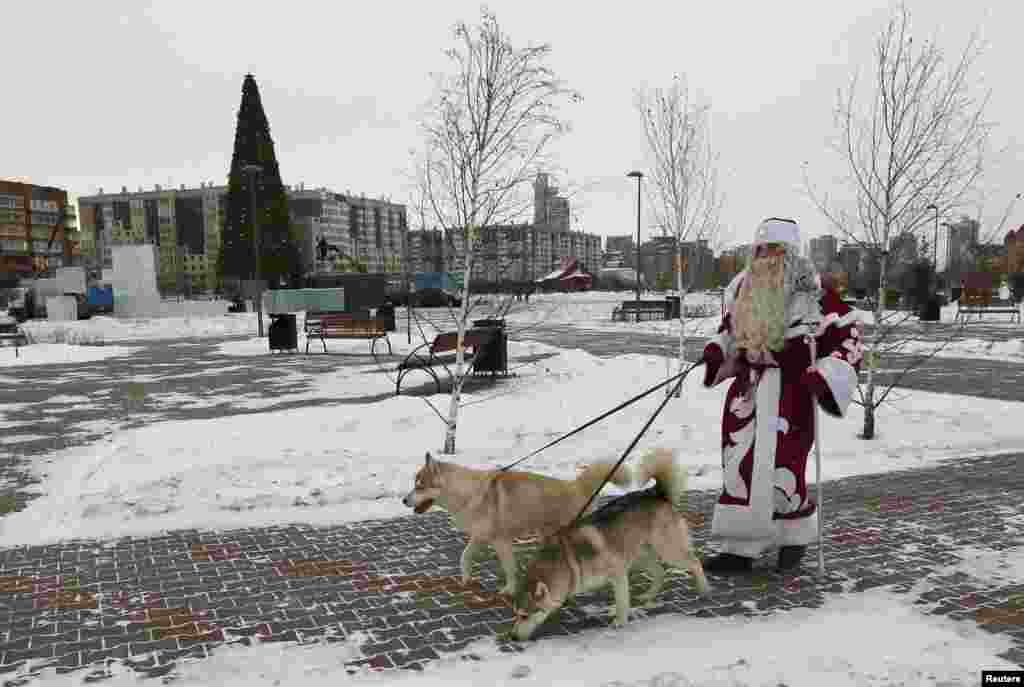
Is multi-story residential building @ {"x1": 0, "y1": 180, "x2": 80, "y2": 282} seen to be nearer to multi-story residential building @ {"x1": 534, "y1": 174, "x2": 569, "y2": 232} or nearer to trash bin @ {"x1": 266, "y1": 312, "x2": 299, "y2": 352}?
trash bin @ {"x1": 266, "y1": 312, "x2": 299, "y2": 352}

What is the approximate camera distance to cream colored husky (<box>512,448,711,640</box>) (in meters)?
3.37

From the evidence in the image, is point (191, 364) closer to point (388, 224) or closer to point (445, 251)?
point (445, 251)

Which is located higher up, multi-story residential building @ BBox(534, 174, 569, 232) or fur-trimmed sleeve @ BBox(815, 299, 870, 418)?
multi-story residential building @ BBox(534, 174, 569, 232)

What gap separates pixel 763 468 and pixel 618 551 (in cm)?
116

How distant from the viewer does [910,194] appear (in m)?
7.77

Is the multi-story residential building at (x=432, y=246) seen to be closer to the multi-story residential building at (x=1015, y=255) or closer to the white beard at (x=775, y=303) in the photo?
the white beard at (x=775, y=303)

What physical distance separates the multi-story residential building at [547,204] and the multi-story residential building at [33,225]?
393ft

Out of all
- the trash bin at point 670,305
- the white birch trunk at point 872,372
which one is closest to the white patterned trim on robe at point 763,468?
the white birch trunk at point 872,372

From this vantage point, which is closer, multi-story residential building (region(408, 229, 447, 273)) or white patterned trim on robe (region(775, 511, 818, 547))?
white patterned trim on robe (region(775, 511, 818, 547))

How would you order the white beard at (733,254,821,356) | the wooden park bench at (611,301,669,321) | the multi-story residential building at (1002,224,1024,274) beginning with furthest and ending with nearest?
1. the multi-story residential building at (1002,224,1024,274)
2. the wooden park bench at (611,301,669,321)
3. the white beard at (733,254,821,356)

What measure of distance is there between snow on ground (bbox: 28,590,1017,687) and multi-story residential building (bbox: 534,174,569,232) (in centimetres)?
527

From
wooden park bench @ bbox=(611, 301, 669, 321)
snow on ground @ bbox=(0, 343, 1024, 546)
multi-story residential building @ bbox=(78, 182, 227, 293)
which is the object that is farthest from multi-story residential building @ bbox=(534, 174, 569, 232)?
multi-story residential building @ bbox=(78, 182, 227, 293)

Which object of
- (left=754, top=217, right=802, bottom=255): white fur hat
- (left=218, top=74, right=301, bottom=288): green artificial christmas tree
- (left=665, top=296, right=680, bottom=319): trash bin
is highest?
(left=218, top=74, right=301, bottom=288): green artificial christmas tree

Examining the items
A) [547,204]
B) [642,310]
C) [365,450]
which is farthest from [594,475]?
[642,310]
